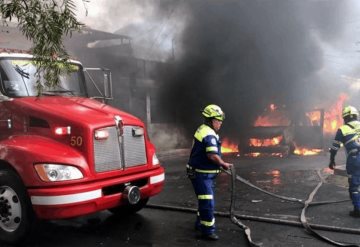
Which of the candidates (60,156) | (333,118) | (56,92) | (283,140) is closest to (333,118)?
(333,118)

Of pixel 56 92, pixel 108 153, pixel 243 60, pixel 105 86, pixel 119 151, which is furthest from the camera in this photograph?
pixel 243 60

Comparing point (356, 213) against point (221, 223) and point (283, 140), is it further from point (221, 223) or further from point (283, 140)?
point (283, 140)

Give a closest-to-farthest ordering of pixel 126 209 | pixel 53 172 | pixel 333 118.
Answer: pixel 53 172 → pixel 126 209 → pixel 333 118

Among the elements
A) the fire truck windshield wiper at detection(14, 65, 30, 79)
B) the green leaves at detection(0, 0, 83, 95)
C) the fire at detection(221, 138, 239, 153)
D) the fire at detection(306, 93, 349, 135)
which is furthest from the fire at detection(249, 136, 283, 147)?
the green leaves at detection(0, 0, 83, 95)

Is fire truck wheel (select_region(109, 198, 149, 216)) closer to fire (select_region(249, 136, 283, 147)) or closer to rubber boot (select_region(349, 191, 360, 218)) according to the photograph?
rubber boot (select_region(349, 191, 360, 218))

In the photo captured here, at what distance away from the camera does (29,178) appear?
4473 mm

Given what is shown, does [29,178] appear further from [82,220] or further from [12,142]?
[82,220]

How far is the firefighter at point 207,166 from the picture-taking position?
Result: 4.84 metres

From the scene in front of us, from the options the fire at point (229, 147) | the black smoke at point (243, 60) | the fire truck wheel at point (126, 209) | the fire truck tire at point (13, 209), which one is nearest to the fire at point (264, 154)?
the fire at point (229, 147)

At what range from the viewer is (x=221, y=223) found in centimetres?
552

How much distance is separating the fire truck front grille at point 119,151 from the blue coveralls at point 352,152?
3.00 m

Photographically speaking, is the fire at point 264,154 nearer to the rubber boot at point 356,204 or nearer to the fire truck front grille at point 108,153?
the rubber boot at point 356,204

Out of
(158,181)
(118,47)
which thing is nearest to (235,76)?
(118,47)

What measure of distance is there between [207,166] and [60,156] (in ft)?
5.74
